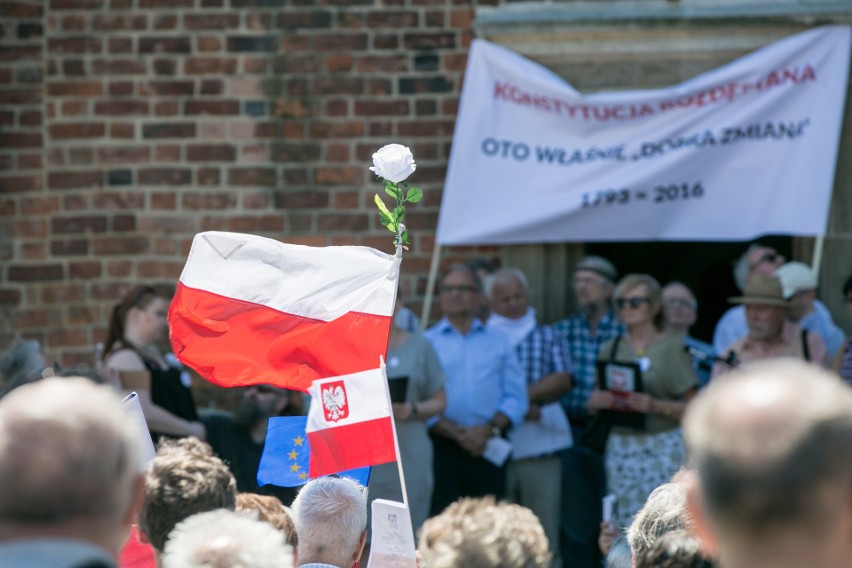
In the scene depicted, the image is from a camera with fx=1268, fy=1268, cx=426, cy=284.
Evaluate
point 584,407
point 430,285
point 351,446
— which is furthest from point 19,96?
point 351,446

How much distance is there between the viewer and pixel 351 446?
12.5 feet

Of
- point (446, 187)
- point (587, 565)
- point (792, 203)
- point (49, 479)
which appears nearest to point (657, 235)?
point (792, 203)

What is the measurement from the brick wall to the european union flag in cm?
298

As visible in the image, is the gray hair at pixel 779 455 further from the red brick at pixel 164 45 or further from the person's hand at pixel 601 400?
the red brick at pixel 164 45

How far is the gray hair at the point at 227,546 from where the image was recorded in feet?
7.16

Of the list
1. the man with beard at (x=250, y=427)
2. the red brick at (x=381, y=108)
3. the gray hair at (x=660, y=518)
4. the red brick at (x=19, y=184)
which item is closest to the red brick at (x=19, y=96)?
the red brick at (x=19, y=184)

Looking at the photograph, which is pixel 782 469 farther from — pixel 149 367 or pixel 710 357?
pixel 149 367

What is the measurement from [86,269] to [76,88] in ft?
3.37

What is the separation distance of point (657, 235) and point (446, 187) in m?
1.16

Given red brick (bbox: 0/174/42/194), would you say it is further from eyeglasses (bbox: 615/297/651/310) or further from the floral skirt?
the floral skirt

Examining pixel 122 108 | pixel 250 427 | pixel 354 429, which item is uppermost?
pixel 122 108

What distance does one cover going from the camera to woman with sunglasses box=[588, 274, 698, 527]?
6184mm

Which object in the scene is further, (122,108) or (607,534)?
(122,108)

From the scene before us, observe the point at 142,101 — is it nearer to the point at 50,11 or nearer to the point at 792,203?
the point at 50,11
